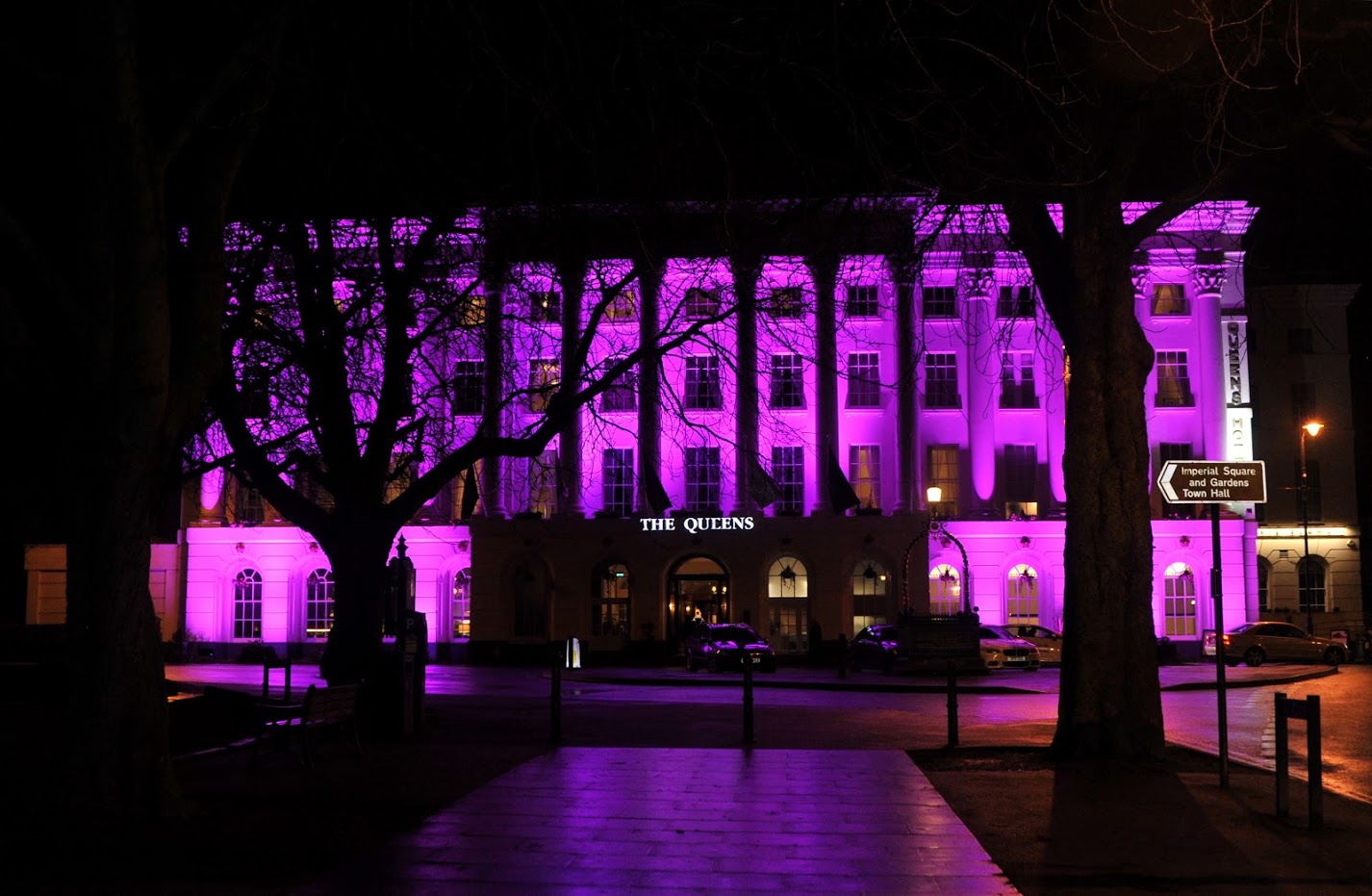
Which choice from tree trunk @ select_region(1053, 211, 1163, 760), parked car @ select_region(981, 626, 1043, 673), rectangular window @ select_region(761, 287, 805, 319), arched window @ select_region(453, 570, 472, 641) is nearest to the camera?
tree trunk @ select_region(1053, 211, 1163, 760)

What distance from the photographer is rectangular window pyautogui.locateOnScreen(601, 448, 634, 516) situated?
52188 millimetres

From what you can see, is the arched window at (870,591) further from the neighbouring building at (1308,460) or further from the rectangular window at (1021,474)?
the neighbouring building at (1308,460)

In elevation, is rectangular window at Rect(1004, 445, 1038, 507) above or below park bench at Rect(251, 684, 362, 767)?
above

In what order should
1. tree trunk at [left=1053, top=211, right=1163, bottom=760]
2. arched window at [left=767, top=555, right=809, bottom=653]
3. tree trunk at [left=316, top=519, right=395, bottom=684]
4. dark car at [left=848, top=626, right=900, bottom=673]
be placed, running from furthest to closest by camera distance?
arched window at [left=767, top=555, right=809, bottom=653]
dark car at [left=848, top=626, right=900, bottom=673]
tree trunk at [left=316, top=519, right=395, bottom=684]
tree trunk at [left=1053, top=211, right=1163, bottom=760]

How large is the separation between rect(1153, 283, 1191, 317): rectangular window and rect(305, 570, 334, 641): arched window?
3478 cm

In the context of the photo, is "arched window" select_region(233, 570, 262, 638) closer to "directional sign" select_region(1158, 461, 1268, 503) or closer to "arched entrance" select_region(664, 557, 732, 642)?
"arched entrance" select_region(664, 557, 732, 642)

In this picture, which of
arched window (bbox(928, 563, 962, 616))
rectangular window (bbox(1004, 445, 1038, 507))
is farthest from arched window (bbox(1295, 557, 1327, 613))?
arched window (bbox(928, 563, 962, 616))

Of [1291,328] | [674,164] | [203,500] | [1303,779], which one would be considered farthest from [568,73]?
Result: [1291,328]

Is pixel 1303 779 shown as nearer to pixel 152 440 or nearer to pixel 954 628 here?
pixel 152 440

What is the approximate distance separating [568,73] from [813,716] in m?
14.4

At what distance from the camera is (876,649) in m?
40.8

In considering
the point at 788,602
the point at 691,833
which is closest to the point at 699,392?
the point at 788,602

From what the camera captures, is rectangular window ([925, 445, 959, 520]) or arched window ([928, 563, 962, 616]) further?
rectangular window ([925, 445, 959, 520])

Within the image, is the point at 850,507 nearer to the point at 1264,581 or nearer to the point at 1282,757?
the point at 1264,581
